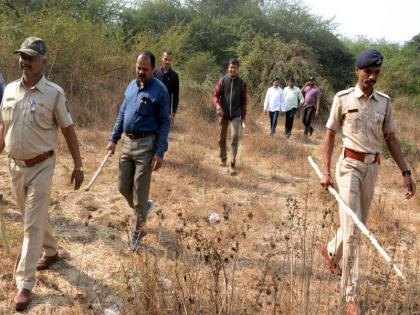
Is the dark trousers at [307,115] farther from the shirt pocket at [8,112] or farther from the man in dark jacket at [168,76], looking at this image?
the shirt pocket at [8,112]

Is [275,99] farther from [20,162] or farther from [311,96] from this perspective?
[20,162]

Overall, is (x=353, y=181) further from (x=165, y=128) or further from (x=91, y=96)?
(x=91, y=96)

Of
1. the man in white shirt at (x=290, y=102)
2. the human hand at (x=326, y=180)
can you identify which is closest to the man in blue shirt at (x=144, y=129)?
the human hand at (x=326, y=180)

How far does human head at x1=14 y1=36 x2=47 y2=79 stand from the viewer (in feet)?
10.2

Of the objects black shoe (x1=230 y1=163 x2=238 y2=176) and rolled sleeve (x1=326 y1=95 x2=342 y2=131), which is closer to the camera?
rolled sleeve (x1=326 y1=95 x2=342 y2=131)

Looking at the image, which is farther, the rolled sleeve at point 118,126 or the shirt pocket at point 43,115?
the rolled sleeve at point 118,126

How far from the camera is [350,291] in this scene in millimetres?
2855

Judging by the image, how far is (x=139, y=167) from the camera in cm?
415

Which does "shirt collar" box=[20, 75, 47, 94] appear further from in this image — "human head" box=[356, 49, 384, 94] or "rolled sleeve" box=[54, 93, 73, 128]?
"human head" box=[356, 49, 384, 94]

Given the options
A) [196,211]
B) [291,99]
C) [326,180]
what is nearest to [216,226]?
[196,211]

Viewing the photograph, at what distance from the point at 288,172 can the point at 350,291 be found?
17.9 ft

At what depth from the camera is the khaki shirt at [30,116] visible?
3.20m

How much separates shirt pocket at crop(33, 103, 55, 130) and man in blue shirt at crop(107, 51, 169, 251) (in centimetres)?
99

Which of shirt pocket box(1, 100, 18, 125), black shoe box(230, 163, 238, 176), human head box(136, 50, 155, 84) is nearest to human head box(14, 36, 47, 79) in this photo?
shirt pocket box(1, 100, 18, 125)
